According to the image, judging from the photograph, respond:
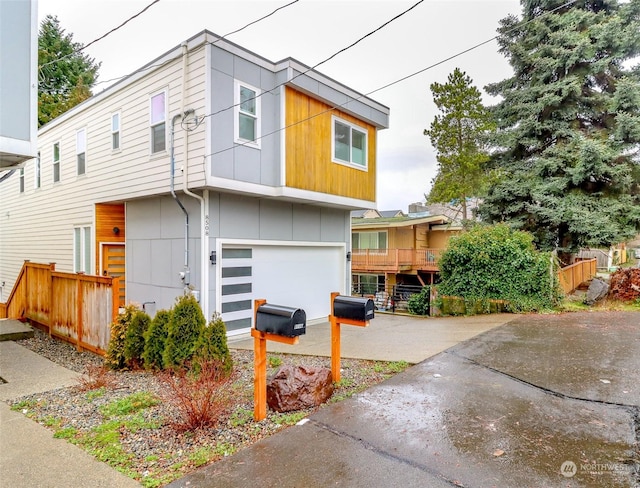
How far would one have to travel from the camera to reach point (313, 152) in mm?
8664

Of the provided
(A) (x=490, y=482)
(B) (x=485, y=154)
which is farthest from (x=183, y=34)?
(B) (x=485, y=154)

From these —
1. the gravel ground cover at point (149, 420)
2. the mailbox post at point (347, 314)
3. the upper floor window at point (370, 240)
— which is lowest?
the gravel ground cover at point (149, 420)

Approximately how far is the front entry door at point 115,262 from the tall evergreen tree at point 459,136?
13.6 metres

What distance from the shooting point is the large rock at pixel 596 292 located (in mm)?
10812

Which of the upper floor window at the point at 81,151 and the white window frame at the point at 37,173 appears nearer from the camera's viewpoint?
the upper floor window at the point at 81,151

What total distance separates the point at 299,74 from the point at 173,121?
9.04 feet

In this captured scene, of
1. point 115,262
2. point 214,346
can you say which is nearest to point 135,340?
point 214,346

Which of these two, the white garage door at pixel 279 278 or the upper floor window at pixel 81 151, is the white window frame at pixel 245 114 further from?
the upper floor window at pixel 81 151

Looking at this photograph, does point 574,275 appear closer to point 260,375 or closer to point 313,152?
point 313,152

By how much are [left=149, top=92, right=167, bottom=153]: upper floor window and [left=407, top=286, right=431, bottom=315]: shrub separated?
7.97 metres

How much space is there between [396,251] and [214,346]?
15481 millimetres

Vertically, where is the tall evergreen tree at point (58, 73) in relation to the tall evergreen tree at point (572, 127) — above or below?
above

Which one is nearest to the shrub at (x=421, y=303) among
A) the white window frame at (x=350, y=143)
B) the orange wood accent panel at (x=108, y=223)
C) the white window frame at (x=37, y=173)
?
the white window frame at (x=350, y=143)

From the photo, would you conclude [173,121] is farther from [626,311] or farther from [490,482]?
[626,311]
